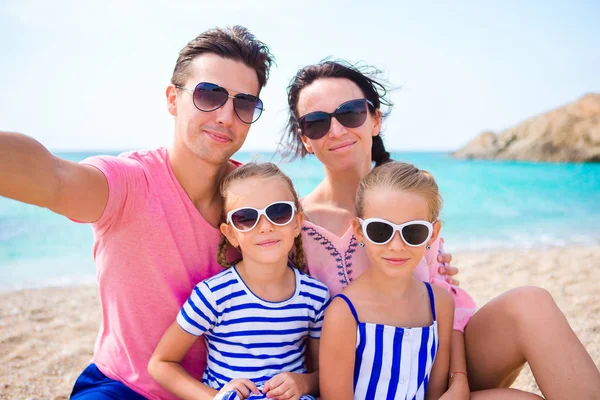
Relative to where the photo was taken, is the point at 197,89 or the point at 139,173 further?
the point at 197,89

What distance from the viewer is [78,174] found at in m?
2.17

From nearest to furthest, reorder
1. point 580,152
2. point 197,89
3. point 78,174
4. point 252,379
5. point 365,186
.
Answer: point 78,174 → point 252,379 → point 365,186 → point 197,89 → point 580,152

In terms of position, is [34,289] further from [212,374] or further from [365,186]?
[365,186]

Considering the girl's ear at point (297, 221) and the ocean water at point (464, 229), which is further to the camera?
the ocean water at point (464, 229)

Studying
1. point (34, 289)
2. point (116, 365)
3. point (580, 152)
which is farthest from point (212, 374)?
point (580, 152)

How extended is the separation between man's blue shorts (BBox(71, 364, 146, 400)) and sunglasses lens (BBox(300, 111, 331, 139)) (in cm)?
199

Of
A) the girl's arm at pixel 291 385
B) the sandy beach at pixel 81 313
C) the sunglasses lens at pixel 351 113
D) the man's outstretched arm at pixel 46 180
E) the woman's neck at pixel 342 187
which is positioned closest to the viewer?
the man's outstretched arm at pixel 46 180

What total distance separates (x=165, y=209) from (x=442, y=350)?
6.10 ft

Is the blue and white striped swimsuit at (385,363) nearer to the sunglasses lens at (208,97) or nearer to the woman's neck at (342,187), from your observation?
the woman's neck at (342,187)

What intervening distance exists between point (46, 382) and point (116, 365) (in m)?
1.83

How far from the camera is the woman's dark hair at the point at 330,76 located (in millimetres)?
3361

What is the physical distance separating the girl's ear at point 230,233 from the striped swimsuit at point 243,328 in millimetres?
192

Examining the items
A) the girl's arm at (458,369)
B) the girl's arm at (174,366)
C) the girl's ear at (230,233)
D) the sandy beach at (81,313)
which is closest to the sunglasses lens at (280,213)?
the girl's ear at (230,233)

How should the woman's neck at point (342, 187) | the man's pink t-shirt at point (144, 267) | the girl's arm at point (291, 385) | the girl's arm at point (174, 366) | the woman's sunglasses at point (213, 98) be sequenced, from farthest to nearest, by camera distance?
the woman's neck at point (342, 187) → the woman's sunglasses at point (213, 98) → the man's pink t-shirt at point (144, 267) → the girl's arm at point (174, 366) → the girl's arm at point (291, 385)
